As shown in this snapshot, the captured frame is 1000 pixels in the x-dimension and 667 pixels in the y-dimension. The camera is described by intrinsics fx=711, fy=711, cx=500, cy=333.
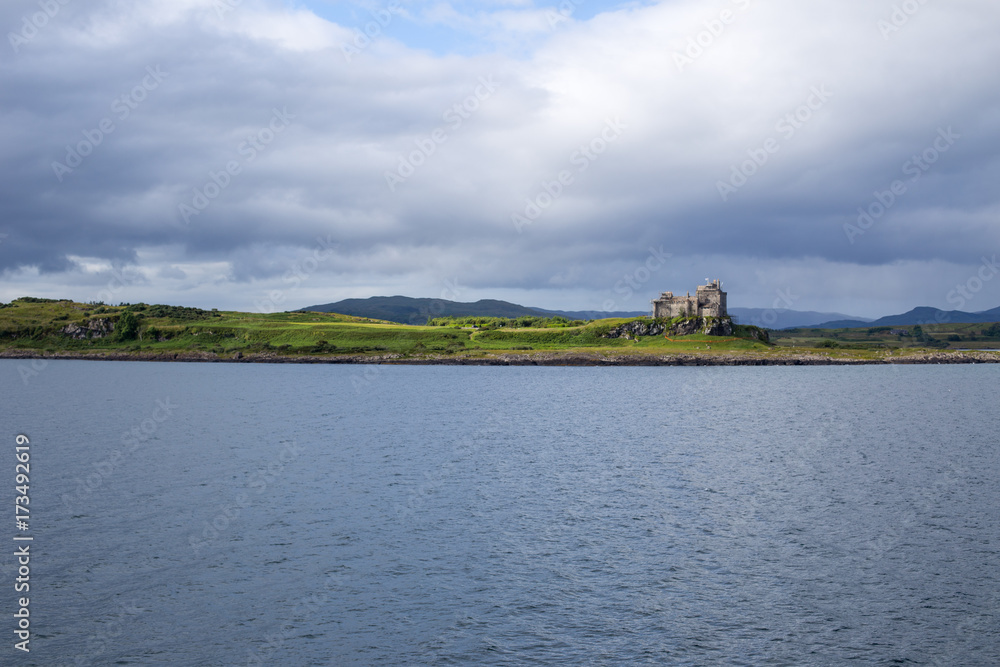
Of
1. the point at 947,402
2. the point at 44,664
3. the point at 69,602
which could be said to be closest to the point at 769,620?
the point at 44,664

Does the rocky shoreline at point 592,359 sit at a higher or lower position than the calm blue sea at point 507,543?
higher

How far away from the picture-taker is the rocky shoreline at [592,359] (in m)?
175

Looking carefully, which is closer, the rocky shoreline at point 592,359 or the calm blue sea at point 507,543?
the calm blue sea at point 507,543

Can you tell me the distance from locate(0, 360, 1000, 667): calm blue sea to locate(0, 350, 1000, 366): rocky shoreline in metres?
104

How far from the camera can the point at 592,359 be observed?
17862 cm

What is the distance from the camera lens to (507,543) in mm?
31734

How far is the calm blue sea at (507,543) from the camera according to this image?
72.5 ft

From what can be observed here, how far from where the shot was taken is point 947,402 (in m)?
93.9

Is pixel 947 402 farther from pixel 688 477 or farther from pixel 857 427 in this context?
pixel 688 477

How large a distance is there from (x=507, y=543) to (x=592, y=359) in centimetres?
14869

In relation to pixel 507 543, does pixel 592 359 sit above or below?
above

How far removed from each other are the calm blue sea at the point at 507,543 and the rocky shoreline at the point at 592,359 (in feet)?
340

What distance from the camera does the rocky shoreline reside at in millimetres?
174750

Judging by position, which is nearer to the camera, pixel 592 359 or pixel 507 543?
pixel 507 543
